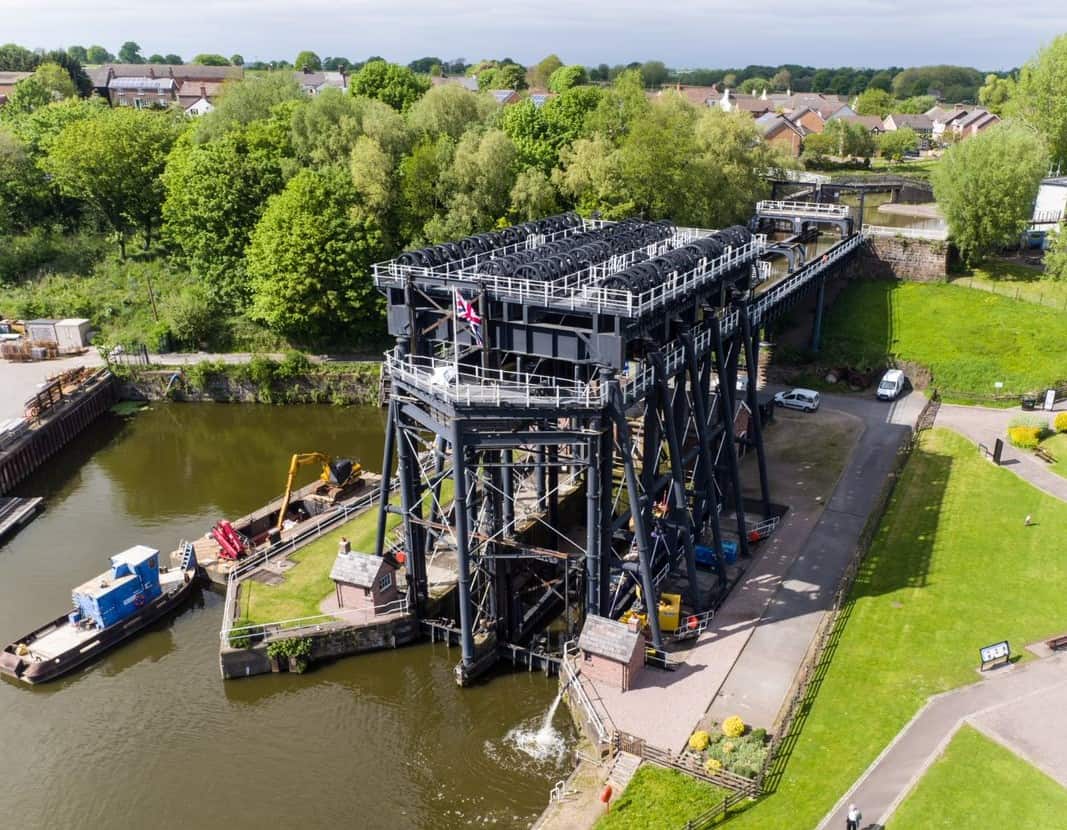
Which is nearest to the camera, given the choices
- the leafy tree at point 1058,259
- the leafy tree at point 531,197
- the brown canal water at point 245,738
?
the brown canal water at point 245,738

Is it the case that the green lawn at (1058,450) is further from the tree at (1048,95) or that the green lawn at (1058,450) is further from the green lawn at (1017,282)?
the tree at (1048,95)

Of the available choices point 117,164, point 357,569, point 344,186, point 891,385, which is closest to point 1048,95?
point 891,385

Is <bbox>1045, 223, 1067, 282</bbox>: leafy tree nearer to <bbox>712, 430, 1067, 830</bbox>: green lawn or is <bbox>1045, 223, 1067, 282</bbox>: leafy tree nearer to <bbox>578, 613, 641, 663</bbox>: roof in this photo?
<bbox>712, 430, 1067, 830</bbox>: green lawn

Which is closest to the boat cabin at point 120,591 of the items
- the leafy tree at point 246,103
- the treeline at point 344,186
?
the treeline at point 344,186

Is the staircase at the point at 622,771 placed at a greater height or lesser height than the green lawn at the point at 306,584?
lesser

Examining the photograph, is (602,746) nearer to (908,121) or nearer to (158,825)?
→ (158,825)

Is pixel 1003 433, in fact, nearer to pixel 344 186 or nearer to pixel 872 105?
pixel 344 186
